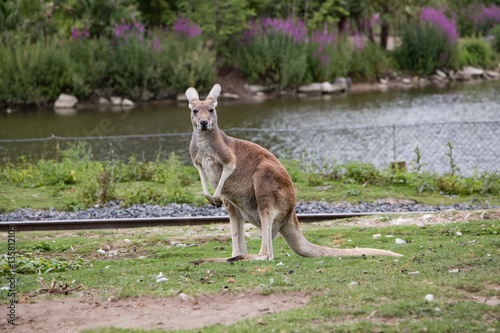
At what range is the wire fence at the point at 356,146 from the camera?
15.8 metres

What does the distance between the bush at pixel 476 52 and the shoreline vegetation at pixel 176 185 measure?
77.7ft

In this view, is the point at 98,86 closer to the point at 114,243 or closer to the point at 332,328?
the point at 114,243

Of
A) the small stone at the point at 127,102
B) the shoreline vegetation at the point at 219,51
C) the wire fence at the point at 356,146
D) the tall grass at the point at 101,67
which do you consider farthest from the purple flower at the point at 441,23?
the small stone at the point at 127,102

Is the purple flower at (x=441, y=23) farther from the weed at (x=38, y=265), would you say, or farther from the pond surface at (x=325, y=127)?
the weed at (x=38, y=265)

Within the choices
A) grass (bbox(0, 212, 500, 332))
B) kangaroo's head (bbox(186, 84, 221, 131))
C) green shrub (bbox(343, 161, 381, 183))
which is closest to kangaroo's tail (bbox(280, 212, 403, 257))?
grass (bbox(0, 212, 500, 332))

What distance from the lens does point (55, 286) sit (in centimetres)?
579

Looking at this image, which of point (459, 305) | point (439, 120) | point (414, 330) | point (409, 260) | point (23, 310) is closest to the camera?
point (414, 330)

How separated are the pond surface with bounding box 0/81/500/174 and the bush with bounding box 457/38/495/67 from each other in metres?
3.55

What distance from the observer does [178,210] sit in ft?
36.5

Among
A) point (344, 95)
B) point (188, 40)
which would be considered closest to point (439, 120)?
point (344, 95)

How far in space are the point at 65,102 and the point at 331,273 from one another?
78.2 ft

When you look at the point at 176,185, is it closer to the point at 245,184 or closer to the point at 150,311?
the point at 245,184

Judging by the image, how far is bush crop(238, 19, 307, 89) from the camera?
97.9 feet

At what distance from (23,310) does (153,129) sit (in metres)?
17.4
